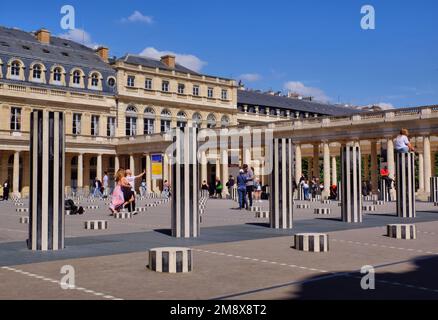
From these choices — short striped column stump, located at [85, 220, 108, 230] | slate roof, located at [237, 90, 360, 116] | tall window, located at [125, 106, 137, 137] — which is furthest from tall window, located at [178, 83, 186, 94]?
short striped column stump, located at [85, 220, 108, 230]

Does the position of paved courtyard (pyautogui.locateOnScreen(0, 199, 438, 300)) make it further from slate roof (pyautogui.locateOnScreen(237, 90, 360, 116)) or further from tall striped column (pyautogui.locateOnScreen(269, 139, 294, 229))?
slate roof (pyautogui.locateOnScreen(237, 90, 360, 116))

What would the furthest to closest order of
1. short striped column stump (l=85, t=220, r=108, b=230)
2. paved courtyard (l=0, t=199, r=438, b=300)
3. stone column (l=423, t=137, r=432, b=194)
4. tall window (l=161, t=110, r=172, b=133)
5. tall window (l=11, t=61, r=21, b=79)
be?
tall window (l=161, t=110, r=172, b=133) < tall window (l=11, t=61, r=21, b=79) < stone column (l=423, t=137, r=432, b=194) < short striped column stump (l=85, t=220, r=108, b=230) < paved courtyard (l=0, t=199, r=438, b=300)

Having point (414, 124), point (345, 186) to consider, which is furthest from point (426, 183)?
point (345, 186)

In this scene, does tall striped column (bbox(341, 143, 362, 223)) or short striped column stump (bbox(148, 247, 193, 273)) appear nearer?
short striped column stump (bbox(148, 247, 193, 273))

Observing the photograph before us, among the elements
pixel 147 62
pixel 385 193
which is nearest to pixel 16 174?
pixel 147 62

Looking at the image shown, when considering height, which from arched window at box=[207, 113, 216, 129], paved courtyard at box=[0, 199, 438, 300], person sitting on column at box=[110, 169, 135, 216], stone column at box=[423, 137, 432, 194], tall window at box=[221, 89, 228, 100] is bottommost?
paved courtyard at box=[0, 199, 438, 300]

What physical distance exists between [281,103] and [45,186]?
80143 millimetres

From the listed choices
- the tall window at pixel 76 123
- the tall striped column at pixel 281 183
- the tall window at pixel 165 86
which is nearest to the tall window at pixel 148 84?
the tall window at pixel 165 86

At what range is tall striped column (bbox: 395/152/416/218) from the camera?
18609 millimetres

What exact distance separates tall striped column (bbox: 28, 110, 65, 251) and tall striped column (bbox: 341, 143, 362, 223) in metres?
9.47

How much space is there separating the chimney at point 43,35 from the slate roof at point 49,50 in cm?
50

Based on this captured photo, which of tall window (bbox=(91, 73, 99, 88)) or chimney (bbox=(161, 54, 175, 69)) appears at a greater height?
chimney (bbox=(161, 54, 175, 69))

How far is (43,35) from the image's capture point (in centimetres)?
6588

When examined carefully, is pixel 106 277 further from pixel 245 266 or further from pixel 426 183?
pixel 426 183
